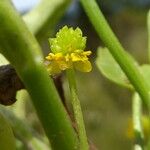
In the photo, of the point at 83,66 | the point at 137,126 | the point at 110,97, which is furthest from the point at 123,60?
the point at 110,97

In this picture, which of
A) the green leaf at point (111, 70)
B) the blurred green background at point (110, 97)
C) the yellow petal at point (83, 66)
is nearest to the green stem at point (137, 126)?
the green leaf at point (111, 70)

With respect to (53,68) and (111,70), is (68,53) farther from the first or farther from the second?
(111,70)

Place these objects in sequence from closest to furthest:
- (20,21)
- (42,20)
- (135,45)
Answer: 1. (20,21)
2. (42,20)
3. (135,45)

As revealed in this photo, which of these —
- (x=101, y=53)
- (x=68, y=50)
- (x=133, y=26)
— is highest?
(x=68, y=50)

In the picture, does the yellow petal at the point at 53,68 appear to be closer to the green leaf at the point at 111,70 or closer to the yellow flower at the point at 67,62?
the yellow flower at the point at 67,62

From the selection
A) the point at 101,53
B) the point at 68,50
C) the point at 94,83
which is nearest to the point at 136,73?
the point at 68,50

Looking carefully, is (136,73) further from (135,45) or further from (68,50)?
(135,45)
